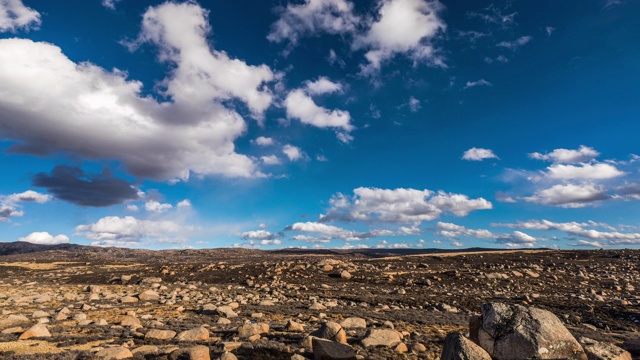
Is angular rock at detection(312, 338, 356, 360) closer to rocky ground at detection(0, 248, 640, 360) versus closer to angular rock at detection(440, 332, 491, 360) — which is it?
rocky ground at detection(0, 248, 640, 360)

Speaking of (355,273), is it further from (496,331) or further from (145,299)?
(496,331)

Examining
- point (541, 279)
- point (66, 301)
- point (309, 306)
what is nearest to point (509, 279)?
point (541, 279)

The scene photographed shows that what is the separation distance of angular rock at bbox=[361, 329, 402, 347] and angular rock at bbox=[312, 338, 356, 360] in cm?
145

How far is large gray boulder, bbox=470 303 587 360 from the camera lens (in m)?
7.37

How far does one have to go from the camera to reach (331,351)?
8.34 meters

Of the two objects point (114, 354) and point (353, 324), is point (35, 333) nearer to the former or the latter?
point (114, 354)

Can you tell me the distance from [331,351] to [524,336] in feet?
13.4

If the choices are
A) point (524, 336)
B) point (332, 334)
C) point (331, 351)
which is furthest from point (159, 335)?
point (524, 336)

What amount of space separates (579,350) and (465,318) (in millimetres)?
8542

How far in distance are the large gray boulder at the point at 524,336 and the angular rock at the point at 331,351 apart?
2938 millimetres

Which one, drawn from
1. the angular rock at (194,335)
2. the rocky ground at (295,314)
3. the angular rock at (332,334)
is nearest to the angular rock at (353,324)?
the rocky ground at (295,314)

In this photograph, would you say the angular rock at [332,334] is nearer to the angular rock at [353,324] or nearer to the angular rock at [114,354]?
the angular rock at [353,324]

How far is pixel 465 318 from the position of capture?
51.3ft

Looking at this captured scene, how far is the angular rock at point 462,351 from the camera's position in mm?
6859
